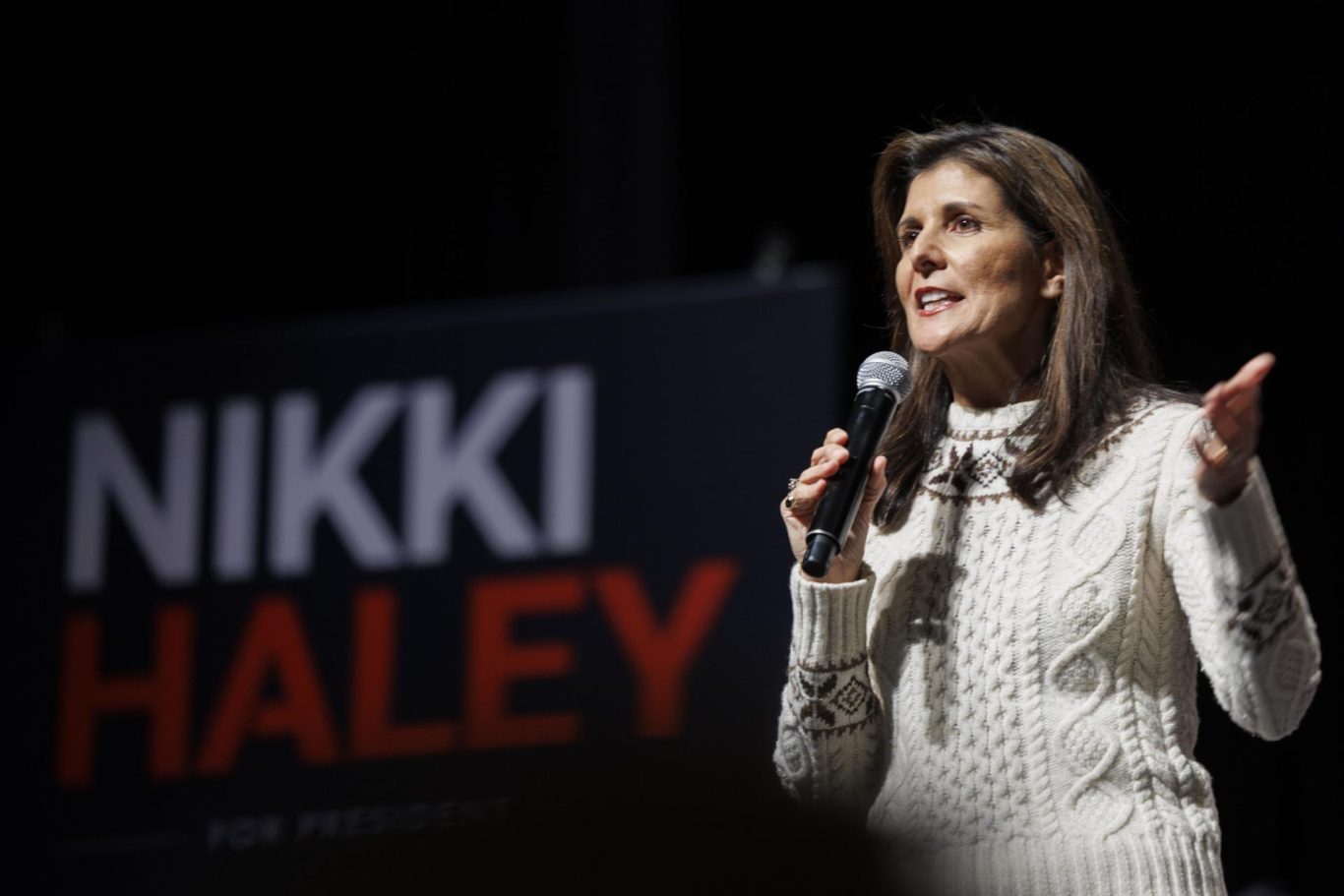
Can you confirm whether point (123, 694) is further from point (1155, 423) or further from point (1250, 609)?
point (1250, 609)

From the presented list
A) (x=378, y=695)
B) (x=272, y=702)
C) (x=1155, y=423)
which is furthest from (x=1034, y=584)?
(x=272, y=702)

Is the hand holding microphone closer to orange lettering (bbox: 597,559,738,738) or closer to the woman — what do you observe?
the woman

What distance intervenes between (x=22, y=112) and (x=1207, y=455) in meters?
4.20

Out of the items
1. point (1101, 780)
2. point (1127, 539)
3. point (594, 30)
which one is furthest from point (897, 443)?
point (594, 30)

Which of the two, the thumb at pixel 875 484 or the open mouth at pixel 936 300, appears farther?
the open mouth at pixel 936 300

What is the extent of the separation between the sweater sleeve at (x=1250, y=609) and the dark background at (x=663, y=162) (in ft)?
3.84

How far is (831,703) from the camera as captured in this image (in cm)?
191

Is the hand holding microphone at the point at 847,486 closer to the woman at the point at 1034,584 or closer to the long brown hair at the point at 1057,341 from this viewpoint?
the woman at the point at 1034,584

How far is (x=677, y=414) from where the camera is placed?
396 centimetres

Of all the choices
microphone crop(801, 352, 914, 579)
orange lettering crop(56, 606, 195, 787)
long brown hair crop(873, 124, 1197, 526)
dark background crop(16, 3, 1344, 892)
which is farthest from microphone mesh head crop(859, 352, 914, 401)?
orange lettering crop(56, 606, 195, 787)

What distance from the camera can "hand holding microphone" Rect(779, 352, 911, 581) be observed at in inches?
71.1

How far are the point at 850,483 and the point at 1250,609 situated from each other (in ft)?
1.26

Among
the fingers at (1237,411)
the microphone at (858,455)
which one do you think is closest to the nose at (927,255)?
the microphone at (858,455)

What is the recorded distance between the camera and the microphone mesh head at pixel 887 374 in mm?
1941
